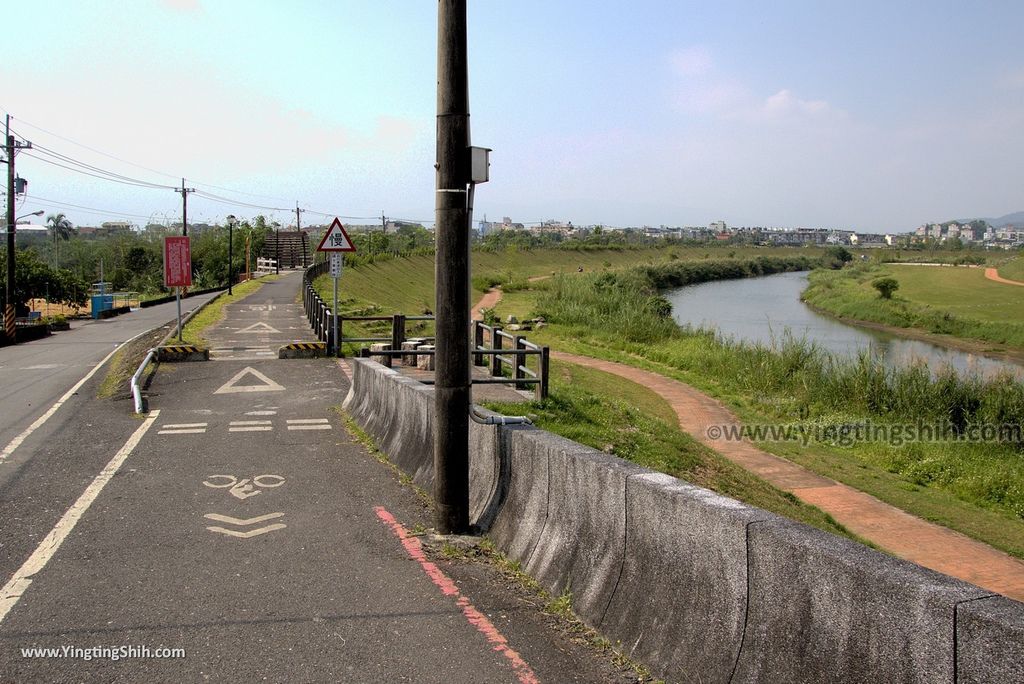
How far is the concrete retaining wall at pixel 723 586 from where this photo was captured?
3.20 metres

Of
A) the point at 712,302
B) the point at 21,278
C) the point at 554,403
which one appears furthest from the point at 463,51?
the point at 712,302

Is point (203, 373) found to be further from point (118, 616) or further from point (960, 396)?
point (960, 396)

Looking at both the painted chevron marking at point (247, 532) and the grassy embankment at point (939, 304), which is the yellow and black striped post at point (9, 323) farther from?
the grassy embankment at point (939, 304)

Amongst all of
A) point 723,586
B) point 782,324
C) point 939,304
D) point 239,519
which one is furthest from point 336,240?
point 939,304

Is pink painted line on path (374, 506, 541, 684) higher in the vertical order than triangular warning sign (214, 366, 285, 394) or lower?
higher

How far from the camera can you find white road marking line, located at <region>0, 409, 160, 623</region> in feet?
19.4

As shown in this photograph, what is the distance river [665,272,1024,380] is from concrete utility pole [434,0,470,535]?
2120cm

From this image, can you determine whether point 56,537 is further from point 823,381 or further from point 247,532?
point 823,381

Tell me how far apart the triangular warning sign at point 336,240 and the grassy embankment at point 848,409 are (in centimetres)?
515

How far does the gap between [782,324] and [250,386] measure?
5062 cm

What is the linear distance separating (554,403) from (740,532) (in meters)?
10.1

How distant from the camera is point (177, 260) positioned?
2119 cm
